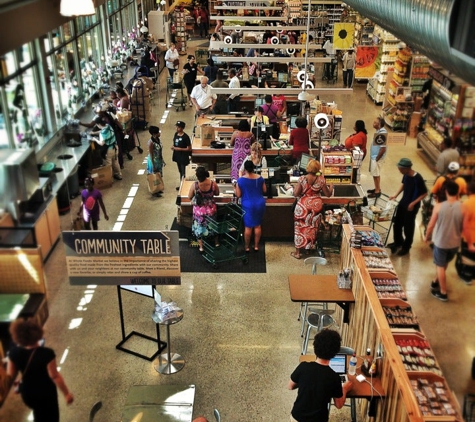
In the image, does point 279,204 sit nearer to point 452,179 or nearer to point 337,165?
point 337,165

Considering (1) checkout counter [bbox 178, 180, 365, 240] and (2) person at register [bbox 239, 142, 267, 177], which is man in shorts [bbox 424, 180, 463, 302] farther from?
(2) person at register [bbox 239, 142, 267, 177]

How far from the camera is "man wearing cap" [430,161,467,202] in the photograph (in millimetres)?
4720

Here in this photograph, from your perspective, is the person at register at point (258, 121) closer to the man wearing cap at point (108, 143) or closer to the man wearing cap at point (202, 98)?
the man wearing cap at point (202, 98)

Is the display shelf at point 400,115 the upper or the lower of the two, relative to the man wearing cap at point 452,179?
lower

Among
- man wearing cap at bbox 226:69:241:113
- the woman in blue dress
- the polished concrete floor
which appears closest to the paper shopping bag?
the woman in blue dress

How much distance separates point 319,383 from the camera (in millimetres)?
4047

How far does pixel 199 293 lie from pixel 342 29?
731cm

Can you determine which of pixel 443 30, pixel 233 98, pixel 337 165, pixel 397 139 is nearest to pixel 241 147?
pixel 337 165

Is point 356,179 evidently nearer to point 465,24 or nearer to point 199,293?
point 199,293

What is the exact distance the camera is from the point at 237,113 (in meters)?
12.4

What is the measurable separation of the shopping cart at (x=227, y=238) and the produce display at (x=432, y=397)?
412cm

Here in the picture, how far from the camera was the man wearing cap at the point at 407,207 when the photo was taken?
7.25m

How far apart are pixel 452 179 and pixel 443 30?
2.42 meters

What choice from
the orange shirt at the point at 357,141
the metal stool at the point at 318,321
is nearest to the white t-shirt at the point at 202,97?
the orange shirt at the point at 357,141
